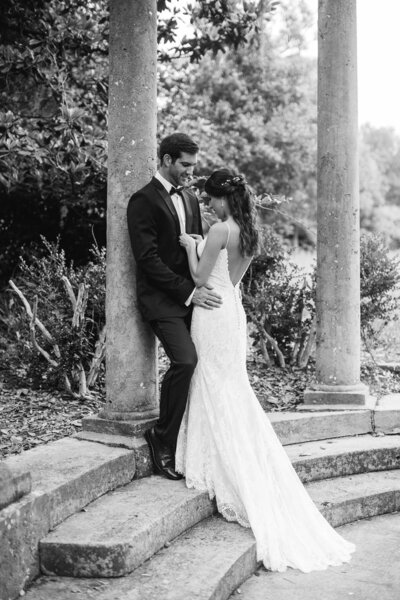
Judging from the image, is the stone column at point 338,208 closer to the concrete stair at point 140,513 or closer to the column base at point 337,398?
the column base at point 337,398

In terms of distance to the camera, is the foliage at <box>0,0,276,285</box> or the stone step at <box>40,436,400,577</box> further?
the foliage at <box>0,0,276,285</box>

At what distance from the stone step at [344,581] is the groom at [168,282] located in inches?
34.9

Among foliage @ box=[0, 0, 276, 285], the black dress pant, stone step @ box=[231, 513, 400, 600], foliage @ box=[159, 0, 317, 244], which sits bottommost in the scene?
stone step @ box=[231, 513, 400, 600]

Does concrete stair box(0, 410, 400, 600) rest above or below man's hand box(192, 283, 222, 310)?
below

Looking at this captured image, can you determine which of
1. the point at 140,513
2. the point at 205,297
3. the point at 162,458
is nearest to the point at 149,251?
the point at 205,297

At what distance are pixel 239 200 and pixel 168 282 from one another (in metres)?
0.67

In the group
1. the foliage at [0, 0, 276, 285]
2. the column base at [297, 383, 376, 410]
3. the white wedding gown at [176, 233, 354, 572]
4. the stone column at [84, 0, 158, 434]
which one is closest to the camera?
the white wedding gown at [176, 233, 354, 572]

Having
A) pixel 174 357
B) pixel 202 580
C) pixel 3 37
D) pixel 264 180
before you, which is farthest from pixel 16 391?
pixel 264 180

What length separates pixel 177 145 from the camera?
171 inches

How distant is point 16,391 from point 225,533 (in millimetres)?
2856

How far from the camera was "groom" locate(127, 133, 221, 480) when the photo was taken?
431cm

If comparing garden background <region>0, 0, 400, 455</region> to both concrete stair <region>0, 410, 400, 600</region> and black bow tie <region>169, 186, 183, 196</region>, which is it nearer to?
concrete stair <region>0, 410, 400, 600</region>

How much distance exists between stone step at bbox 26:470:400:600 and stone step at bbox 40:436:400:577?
0.05m

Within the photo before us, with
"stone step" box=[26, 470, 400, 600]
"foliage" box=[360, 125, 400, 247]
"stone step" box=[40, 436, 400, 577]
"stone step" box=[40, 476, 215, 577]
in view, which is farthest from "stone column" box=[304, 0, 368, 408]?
"foliage" box=[360, 125, 400, 247]
